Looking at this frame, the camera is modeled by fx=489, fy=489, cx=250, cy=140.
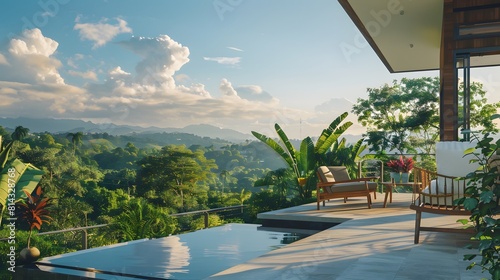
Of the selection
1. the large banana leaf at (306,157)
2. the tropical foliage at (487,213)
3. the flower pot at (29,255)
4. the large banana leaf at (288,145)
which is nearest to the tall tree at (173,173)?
the large banana leaf at (288,145)

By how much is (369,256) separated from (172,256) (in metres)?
2.20

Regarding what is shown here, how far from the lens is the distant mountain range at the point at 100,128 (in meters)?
31.8

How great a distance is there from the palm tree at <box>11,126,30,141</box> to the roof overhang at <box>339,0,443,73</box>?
2493cm

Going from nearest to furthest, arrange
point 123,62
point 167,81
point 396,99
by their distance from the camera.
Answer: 1. point 396,99
2. point 167,81
3. point 123,62

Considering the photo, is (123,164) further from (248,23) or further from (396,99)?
(396,99)

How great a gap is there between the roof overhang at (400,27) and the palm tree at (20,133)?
24930 millimetres

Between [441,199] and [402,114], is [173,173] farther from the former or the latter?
[441,199]

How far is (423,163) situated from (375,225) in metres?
10.2

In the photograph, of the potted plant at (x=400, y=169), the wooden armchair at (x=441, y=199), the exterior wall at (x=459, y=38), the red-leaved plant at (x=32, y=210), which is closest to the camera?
the wooden armchair at (x=441, y=199)

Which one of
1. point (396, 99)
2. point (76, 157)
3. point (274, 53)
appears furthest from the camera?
point (274, 53)

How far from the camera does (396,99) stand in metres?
18.7

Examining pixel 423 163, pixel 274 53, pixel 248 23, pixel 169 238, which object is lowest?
pixel 169 238

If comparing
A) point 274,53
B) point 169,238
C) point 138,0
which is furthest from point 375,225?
point 138,0

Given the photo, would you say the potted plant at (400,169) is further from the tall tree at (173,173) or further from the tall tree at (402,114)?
the tall tree at (173,173)
